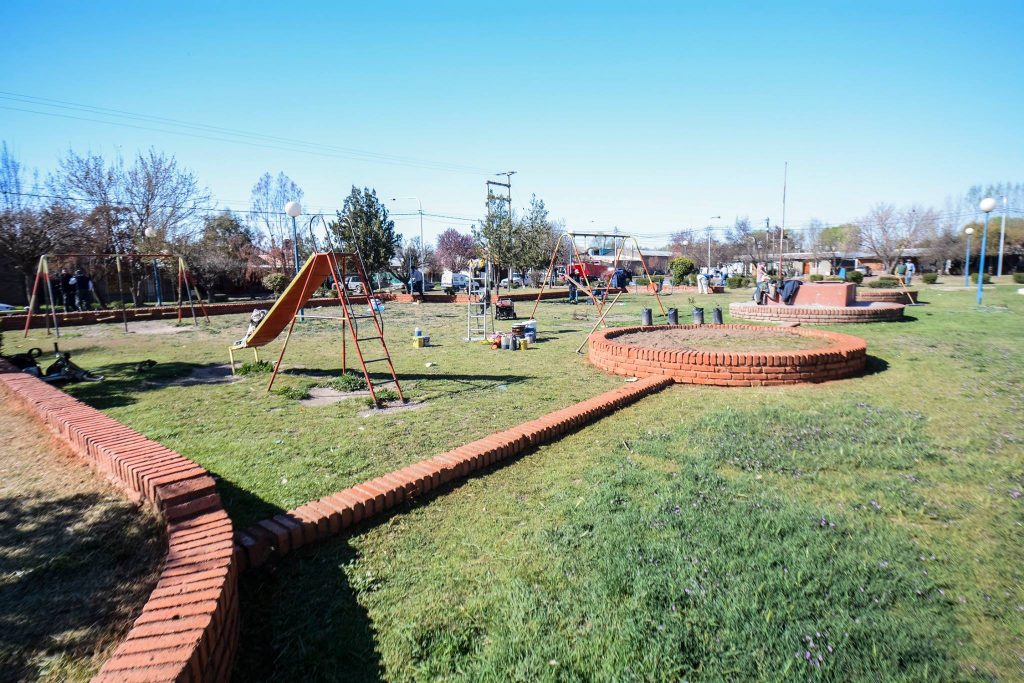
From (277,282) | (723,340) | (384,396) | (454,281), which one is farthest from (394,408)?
(454,281)

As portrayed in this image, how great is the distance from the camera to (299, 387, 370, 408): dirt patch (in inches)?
258

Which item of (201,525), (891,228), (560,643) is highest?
(891,228)

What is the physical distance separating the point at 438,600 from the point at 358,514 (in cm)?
99

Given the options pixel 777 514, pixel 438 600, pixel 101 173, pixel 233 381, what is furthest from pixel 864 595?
pixel 101 173

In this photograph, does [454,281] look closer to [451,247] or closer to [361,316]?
[451,247]

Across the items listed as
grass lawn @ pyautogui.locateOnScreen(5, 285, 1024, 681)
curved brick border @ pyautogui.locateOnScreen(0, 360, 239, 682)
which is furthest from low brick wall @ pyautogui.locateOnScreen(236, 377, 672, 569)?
curved brick border @ pyautogui.locateOnScreen(0, 360, 239, 682)

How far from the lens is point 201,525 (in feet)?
9.27

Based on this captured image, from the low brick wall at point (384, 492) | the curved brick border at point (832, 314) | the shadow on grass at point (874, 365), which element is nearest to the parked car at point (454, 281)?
the curved brick border at point (832, 314)

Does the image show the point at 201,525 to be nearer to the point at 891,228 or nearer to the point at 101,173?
the point at 101,173

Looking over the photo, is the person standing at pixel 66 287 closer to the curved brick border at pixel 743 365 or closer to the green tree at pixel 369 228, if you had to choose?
the green tree at pixel 369 228

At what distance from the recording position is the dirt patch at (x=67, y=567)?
7.53ft

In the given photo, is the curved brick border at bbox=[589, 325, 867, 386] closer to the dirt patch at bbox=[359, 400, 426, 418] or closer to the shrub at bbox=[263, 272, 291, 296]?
the dirt patch at bbox=[359, 400, 426, 418]

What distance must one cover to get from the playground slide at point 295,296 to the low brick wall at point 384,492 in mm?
3347

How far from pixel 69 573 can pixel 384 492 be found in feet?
5.44
